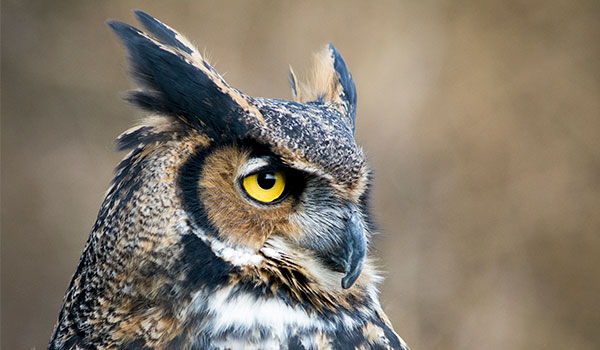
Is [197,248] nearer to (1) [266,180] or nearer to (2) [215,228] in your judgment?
(2) [215,228]

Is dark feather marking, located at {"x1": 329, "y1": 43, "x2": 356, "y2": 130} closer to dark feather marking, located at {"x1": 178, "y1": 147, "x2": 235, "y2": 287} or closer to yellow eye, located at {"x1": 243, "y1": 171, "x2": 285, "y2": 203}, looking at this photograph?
yellow eye, located at {"x1": 243, "y1": 171, "x2": 285, "y2": 203}

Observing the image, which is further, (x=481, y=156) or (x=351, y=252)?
(x=481, y=156)

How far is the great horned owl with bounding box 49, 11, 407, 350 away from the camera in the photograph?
3.19 ft

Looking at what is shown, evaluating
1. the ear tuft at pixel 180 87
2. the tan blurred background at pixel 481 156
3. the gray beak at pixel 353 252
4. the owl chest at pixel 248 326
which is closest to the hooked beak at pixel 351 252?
the gray beak at pixel 353 252

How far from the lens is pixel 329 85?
1389 millimetres

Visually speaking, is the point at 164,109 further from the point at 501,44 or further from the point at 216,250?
the point at 501,44

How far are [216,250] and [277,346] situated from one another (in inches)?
8.1

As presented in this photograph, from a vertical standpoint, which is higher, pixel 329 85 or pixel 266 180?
pixel 329 85

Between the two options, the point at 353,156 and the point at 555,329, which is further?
the point at 555,329

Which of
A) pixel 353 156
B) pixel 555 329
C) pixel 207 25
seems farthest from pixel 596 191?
pixel 353 156

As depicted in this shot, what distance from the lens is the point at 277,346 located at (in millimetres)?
996

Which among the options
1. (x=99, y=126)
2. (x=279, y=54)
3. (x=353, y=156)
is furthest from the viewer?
(x=279, y=54)

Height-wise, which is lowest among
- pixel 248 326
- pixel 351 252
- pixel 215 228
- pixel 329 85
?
pixel 248 326

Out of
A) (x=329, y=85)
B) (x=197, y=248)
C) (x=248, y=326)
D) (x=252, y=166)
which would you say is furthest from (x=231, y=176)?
(x=329, y=85)
